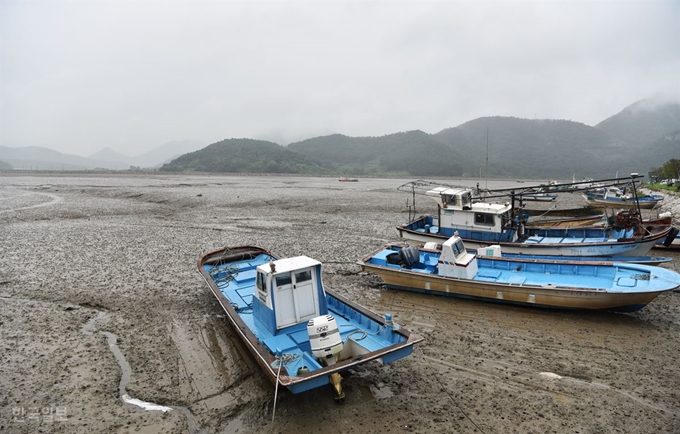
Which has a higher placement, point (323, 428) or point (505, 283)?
point (505, 283)

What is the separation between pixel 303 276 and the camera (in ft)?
30.8

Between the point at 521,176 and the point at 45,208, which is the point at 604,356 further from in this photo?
the point at 521,176

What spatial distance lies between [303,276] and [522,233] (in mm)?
14134

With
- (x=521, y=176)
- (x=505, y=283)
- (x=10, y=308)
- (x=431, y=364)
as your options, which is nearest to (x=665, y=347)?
(x=505, y=283)

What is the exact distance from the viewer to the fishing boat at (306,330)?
25.3 ft

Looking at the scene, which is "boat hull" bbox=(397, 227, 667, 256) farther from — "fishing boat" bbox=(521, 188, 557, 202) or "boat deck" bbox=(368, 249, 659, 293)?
"boat deck" bbox=(368, 249, 659, 293)

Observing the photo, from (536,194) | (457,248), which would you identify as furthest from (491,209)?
(536,194)

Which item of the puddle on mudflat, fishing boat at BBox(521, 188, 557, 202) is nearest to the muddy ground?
the puddle on mudflat

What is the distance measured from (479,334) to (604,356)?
3059 mm

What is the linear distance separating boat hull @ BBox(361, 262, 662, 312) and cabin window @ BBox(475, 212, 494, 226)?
620 cm

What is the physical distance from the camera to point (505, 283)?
1281 cm

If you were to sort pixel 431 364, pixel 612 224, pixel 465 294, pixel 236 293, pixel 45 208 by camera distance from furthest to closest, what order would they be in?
1. pixel 45 208
2. pixel 612 224
3. pixel 465 294
4. pixel 236 293
5. pixel 431 364

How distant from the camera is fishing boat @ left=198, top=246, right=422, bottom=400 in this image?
771 centimetres

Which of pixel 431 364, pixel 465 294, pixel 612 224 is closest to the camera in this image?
pixel 431 364
